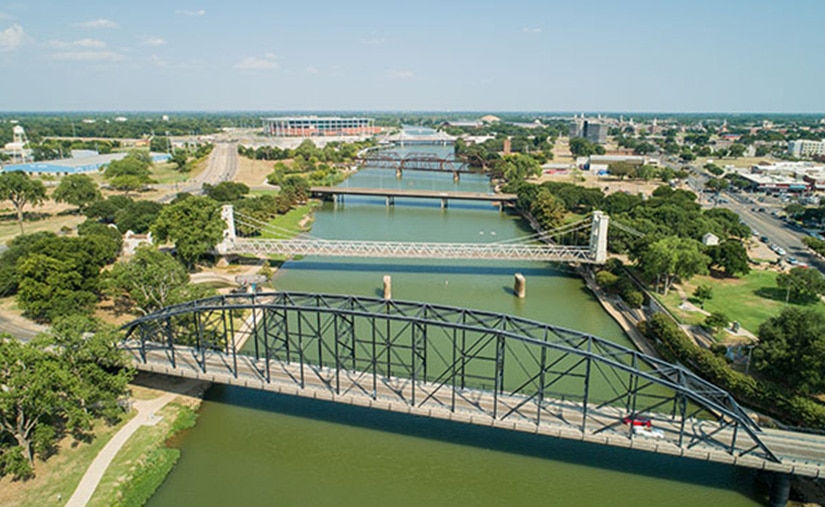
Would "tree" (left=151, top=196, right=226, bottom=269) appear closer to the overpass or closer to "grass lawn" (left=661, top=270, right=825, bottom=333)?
the overpass

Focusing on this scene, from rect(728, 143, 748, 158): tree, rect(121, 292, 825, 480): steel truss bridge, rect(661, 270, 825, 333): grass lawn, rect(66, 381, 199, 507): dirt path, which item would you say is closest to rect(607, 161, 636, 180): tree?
rect(728, 143, 748, 158): tree

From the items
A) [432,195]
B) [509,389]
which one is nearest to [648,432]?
[509,389]

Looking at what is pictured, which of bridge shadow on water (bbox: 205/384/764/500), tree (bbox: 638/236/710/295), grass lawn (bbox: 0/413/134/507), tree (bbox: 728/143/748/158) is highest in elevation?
tree (bbox: 728/143/748/158)

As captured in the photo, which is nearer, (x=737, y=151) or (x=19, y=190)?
(x=19, y=190)

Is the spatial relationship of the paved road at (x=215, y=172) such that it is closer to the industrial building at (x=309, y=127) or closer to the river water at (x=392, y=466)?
the industrial building at (x=309, y=127)

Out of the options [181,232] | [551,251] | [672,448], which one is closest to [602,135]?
[551,251]

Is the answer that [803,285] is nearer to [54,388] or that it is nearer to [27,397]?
[54,388]

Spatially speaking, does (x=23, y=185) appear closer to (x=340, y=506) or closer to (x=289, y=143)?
(x=340, y=506)
